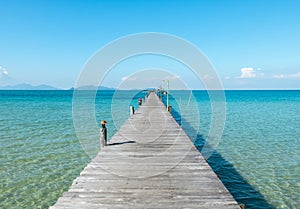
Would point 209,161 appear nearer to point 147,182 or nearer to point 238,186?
point 238,186

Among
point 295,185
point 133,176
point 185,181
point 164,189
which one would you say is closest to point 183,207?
point 164,189

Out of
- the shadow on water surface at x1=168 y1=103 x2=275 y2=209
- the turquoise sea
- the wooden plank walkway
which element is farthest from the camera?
the turquoise sea

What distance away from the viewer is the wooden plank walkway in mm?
4922

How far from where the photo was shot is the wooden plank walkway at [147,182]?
4.92 m

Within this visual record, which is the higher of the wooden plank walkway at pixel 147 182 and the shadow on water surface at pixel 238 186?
the wooden plank walkway at pixel 147 182

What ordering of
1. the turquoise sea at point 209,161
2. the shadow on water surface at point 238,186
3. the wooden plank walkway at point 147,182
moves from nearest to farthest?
the wooden plank walkway at point 147,182, the shadow on water surface at point 238,186, the turquoise sea at point 209,161

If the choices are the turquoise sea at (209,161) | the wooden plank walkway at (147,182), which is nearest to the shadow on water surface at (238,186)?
the turquoise sea at (209,161)

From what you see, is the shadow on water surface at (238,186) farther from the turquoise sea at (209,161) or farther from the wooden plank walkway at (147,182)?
the wooden plank walkway at (147,182)

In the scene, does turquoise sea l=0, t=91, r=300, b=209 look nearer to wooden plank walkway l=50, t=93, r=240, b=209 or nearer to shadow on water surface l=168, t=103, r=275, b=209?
shadow on water surface l=168, t=103, r=275, b=209

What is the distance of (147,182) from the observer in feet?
19.7

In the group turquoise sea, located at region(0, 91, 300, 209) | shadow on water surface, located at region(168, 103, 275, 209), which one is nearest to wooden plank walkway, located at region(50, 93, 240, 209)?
shadow on water surface, located at region(168, 103, 275, 209)

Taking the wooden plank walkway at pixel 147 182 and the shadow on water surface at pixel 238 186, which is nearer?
the wooden plank walkway at pixel 147 182

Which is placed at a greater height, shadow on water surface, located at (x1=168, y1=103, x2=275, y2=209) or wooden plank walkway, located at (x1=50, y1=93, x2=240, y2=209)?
wooden plank walkway, located at (x1=50, y1=93, x2=240, y2=209)

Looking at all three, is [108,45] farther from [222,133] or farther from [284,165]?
[222,133]
